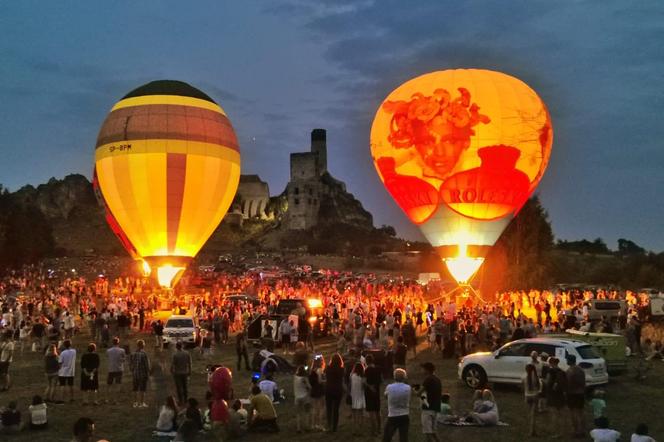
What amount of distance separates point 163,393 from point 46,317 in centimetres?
1791

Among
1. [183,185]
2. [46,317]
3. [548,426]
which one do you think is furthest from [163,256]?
[548,426]

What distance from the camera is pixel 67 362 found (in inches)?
583

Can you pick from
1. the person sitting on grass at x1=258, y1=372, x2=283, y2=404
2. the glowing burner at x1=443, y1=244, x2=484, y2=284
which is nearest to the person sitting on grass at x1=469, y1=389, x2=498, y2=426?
the person sitting on grass at x1=258, y1=372, x2=283, y2=404

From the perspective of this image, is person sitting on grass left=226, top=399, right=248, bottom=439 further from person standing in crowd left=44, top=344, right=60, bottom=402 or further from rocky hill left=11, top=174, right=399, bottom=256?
rocky hill left=11, top=174, right=399, bottom=256

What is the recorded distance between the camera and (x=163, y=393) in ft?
46.8

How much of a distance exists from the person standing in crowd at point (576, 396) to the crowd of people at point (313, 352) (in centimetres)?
Result: 2

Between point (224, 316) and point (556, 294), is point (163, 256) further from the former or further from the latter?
point (556, 294)

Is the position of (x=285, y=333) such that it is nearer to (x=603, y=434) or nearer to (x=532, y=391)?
(x=532, y=391)

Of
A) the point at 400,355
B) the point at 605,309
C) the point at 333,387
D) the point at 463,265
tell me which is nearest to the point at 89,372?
the point at 333,387

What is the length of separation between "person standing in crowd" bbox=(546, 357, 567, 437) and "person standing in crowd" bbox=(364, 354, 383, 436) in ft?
9.34

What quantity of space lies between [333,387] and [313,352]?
36.9 feet

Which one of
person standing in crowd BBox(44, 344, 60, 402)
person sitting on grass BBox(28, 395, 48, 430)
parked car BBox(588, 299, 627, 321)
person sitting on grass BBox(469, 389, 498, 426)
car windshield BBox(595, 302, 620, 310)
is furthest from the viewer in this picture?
car windshield BBox(595, 302, 620, 310)

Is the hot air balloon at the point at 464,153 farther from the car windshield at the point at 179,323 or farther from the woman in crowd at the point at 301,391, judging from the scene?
the woman in crowd at the point at 301,391

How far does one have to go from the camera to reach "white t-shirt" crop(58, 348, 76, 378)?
1471cm
